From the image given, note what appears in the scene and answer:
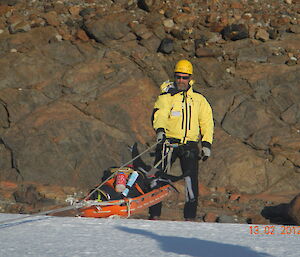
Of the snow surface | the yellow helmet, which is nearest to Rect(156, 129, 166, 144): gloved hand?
the yellow helmet

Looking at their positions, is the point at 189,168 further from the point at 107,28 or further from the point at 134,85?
the point at 107,28

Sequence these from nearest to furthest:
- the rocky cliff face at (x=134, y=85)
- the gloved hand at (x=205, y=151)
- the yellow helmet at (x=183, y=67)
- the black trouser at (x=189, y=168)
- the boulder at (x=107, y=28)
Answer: the gloved hand at (x=205, y=151)
the black trouser at (x=189, y=168)
the yellow helmet at (x=183, y=67)
the rocky cliff face at (x=134, y=85)
the boulder at (x=107, y=28)

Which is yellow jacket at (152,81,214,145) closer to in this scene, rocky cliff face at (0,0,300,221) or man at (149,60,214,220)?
man at (149,60,214,220)

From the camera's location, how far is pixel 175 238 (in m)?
4.55

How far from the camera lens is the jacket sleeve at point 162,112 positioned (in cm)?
784

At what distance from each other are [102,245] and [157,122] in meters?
3.79

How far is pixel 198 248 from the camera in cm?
423

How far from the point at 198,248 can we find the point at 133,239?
0.56 metres

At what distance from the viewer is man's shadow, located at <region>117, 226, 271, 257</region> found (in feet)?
13.4

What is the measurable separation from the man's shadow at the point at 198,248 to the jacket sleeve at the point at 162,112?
335 cm

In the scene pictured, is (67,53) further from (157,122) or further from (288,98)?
(157,122)
